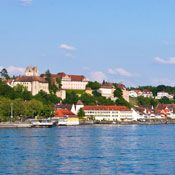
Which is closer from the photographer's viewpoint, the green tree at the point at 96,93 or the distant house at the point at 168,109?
the green tree at the point at 96,93

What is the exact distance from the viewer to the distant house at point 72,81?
162663 millimetres

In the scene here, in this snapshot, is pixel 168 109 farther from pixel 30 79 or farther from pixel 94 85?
pixel 30 79

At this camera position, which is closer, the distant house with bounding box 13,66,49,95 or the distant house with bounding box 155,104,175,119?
the distant house with bounding box 13,66,49,95

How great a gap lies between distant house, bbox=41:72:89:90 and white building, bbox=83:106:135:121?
34936mm

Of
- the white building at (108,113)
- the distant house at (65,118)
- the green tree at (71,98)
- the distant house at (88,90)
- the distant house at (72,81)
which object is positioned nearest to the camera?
the distant house at (65,118)

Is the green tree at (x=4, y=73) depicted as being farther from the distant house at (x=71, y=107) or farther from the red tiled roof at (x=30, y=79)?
the distant house at (x=71, y=107)

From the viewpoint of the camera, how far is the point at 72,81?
6506 inches

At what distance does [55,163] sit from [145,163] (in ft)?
18.7

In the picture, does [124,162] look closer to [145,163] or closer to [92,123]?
[145,163]

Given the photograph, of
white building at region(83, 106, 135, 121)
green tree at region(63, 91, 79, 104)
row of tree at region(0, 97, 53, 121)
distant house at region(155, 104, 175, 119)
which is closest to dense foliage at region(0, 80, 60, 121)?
row of tree at region(0, 97, 53, 121)

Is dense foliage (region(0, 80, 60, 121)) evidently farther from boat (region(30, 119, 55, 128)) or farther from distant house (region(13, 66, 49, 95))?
distant house (region(13, 66, 49, 95))

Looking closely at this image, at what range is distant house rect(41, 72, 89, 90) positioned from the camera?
16266 cm

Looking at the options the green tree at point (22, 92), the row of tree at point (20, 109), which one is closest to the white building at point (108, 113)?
the green tree at point (22, 92)

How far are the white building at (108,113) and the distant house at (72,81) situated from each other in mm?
34936
